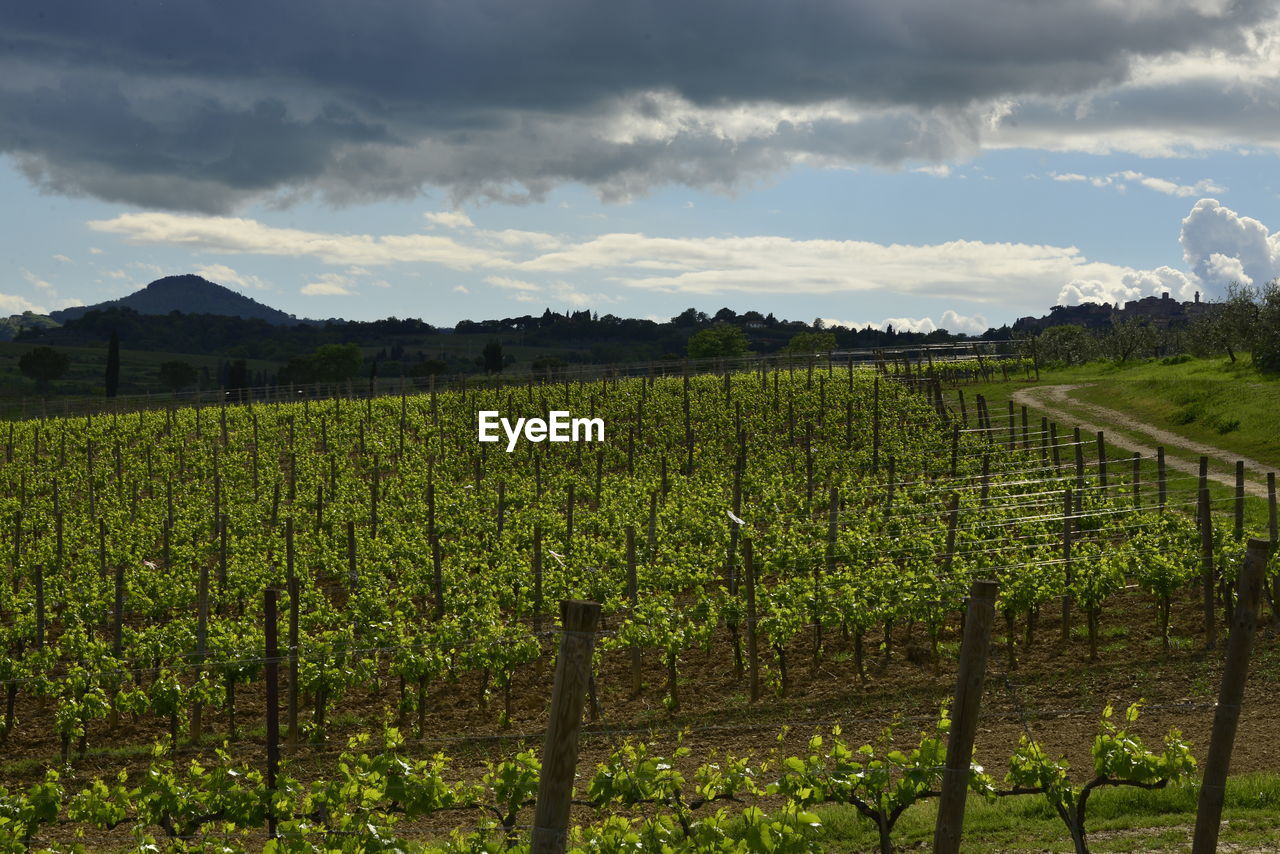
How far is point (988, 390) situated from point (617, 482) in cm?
3207

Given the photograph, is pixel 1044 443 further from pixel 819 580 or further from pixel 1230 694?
pixel 1230 694

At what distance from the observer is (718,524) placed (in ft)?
82.4

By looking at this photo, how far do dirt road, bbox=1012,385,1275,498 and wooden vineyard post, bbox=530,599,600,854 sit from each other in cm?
2845

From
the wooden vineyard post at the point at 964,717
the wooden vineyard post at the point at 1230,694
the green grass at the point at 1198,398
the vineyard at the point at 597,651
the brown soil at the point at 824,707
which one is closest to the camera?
the wooden vineyard post at the point at 964,717

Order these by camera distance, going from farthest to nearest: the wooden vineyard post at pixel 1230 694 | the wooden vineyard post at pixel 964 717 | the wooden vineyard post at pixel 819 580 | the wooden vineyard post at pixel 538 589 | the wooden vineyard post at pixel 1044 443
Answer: the wooden vineyard post at pixel 1044 443, the wooden vineyard post at pixel 538 589, the wooden vineyard post at pixel 819 580, the wooden vineyard post at pixel 1230 694, the wooden vineyard post at pixel 964 717

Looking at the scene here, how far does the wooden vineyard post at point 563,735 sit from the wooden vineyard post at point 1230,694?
13.4 ft

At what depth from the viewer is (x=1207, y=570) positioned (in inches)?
691

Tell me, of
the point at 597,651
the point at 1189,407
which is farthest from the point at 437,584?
the point at 1189,407

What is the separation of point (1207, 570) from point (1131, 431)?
1059 inches

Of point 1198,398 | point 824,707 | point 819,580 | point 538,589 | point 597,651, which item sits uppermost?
point 1198,398

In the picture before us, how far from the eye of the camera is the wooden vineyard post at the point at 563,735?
5922 millimetres

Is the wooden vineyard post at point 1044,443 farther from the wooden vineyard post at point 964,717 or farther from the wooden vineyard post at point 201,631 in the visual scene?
the wooden vineyard post at point 964,717

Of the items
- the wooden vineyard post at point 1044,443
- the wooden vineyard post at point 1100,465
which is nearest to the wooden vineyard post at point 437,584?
the wooden vineyard post at point 1100,465

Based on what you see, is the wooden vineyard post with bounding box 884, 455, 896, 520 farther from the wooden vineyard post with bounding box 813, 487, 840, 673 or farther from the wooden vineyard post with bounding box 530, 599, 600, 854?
the wooden vineyard post with bounding box 530, 599, 600, 854
